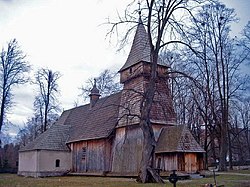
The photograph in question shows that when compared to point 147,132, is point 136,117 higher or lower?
higher

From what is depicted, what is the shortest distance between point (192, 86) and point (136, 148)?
9583mm

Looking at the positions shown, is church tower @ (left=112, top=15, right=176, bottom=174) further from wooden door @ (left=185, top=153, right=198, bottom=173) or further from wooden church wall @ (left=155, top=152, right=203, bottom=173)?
wooden door @ (left=185, top=153, right=198, bottom=173)

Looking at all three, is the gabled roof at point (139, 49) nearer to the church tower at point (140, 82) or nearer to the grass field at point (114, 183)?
the church tower at point (140, 82)

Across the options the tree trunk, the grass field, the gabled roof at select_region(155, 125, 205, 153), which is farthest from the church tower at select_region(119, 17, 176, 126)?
the grass field

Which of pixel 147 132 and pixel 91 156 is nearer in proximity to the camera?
pixel 147 132

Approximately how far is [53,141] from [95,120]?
4.93 meters

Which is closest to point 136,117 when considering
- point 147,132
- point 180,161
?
point 180,161

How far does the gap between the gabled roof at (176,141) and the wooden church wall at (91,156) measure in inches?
219

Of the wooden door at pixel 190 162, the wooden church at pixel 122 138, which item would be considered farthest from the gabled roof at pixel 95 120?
the wooden door at pixel 190 162

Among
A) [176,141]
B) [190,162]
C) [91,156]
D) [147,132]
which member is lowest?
[190,162]

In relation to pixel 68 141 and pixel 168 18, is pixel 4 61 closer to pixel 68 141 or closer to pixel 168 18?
pixel 68 141

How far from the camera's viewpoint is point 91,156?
→ 3144 cm

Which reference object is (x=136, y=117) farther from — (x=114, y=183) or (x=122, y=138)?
(x=114, y=183)

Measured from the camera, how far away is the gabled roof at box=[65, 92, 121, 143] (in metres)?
30.8
